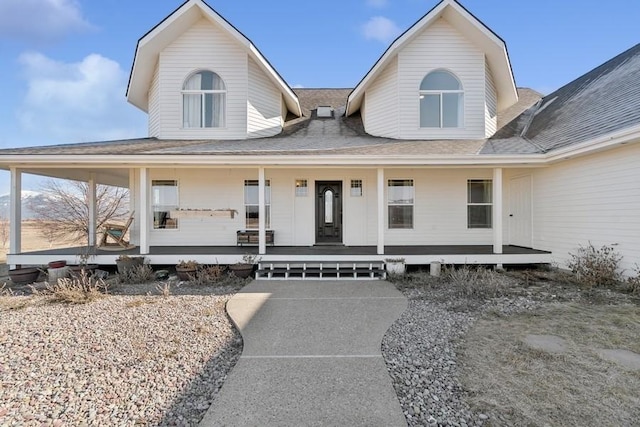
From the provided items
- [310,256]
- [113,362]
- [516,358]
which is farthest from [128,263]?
[516,358]

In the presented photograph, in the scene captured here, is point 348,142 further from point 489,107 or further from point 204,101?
point 489,107

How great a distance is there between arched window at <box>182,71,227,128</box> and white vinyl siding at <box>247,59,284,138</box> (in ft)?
2.89

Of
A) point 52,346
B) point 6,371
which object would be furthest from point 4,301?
point 6,371

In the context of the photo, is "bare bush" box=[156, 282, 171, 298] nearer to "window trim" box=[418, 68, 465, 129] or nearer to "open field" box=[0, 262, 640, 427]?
"open field" box=[0, 262, 640, 427]

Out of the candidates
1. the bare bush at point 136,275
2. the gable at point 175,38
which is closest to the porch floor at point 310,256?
the bare bush at point 136,275

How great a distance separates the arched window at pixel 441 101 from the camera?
34.4 feet

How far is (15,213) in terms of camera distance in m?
8.67

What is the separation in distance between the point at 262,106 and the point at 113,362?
8.94 m

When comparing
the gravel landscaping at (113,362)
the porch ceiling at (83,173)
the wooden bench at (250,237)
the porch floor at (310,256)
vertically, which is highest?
the porch ceiling at (83,173)

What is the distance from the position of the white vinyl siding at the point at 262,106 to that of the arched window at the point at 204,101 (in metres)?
0.88

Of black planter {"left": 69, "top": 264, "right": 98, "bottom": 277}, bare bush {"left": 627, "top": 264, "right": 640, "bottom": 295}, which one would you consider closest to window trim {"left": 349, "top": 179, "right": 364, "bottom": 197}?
bare bush {"left": 627, "top": 264, "right": 640, "bottom": 295}

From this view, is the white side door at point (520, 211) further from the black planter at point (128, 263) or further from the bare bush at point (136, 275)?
the black planter at point (128, 263)

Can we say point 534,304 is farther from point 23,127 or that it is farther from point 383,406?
point 23,127

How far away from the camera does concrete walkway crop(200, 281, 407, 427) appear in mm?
2824
